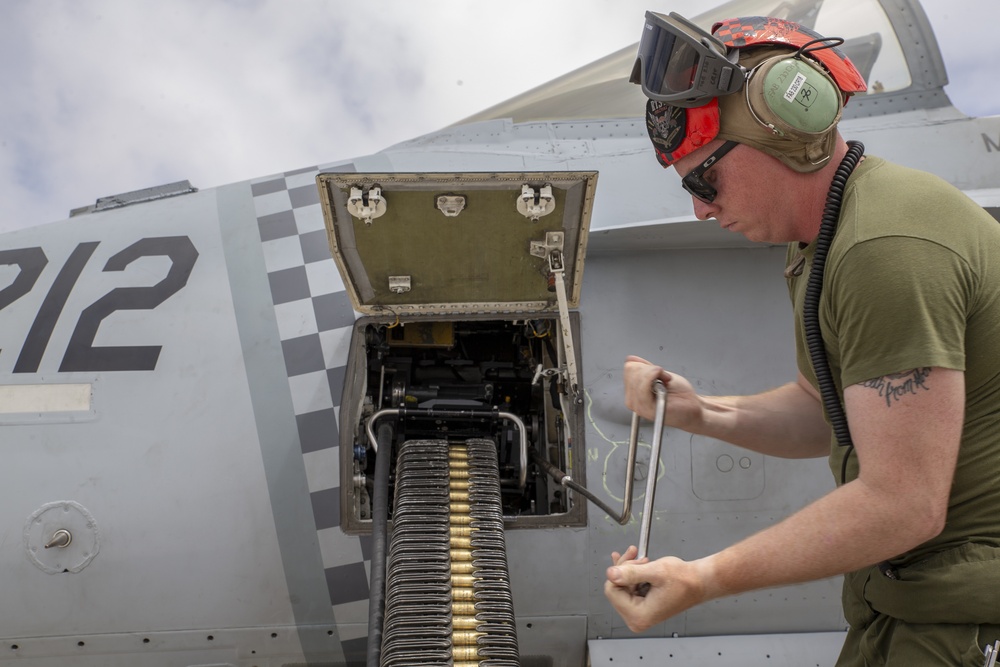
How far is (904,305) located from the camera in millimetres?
1598

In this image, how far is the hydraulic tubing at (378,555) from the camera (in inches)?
114

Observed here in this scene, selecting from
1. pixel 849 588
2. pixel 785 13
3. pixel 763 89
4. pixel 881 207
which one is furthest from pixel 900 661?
pixel 785 13

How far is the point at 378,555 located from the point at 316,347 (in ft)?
3.20

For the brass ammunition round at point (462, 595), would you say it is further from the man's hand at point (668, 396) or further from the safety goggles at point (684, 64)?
the safety goggles at point (684, 64)

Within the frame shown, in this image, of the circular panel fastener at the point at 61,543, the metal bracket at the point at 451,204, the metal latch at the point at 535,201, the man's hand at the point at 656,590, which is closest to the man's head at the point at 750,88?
the man's hand at the point at 656,590

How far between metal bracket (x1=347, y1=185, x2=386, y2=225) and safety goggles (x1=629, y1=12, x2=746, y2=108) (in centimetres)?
125

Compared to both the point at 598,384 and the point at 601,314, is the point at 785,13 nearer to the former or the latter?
the point at 601,314

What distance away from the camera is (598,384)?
3.56 metres

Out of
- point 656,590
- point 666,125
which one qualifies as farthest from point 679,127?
point 656,590

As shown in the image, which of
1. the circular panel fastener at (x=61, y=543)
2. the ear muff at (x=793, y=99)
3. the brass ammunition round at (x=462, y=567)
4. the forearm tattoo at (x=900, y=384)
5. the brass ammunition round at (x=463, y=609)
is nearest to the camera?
the forearm tattoo at (x=900, y=384)

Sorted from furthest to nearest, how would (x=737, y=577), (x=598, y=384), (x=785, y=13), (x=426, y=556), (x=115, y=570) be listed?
(x=785, y=13) → (x=598, y=384) → (x=115, y=570) → (x=426, y=556) → (x=737, y=577)

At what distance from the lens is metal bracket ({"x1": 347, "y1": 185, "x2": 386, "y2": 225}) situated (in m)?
3.12

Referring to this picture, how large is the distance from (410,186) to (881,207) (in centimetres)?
182

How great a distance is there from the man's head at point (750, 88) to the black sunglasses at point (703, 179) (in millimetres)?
29
